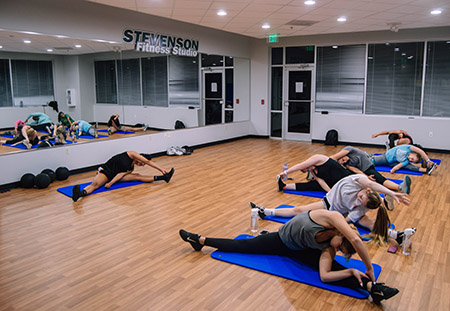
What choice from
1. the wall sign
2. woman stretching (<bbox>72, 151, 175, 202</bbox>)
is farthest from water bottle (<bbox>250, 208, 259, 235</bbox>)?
the wall sign

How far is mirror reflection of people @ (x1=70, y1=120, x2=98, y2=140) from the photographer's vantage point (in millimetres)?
6912

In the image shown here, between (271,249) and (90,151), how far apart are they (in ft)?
15.3

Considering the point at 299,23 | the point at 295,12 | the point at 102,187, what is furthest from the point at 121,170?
the point at 299,23

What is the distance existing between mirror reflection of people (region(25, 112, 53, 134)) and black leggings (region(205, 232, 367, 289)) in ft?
14.3

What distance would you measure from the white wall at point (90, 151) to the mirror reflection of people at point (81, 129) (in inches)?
8.1

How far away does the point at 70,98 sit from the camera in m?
7.01

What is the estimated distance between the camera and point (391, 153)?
7258mm

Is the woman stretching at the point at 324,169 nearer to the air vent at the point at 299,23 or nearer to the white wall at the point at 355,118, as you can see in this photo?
the air vent at the point at 299,23

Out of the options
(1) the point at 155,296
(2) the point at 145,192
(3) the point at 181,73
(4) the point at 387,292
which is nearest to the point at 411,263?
(4) the point at 387,292

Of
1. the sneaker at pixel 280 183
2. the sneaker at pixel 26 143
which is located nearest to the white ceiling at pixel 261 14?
the sneaker at pixel 26 143

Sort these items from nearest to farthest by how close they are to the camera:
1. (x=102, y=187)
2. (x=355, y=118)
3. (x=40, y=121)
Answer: (x=102, y=187) < (x=40, y=121) < (x=355, y=118)

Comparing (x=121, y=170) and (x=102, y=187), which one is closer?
(x=102, y=187)

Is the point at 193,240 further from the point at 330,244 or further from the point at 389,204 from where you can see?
the point at 389,204

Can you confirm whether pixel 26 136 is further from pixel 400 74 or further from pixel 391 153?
pixel 400 74
